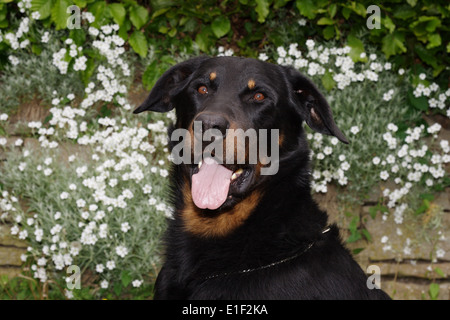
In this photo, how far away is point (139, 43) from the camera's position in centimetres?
518

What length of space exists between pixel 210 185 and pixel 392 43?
2.74 meters

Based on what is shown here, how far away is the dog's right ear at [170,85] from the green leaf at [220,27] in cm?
161

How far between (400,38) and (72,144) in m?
3.22

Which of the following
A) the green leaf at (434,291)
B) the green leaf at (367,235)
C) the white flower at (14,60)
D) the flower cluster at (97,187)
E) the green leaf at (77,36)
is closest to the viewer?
the flower cluster at (97,187)

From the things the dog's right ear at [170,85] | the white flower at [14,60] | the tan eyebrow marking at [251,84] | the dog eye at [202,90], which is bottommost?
the tan eyebrow marking at [251,84]

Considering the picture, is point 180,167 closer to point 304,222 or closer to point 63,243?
point 304,222

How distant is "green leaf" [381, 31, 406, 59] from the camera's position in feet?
16.3

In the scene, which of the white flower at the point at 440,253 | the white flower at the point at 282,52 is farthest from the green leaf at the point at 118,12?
the white flower at the point at 440,253

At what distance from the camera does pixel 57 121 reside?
205 inches

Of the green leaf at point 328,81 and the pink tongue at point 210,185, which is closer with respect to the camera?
the pink tongue at point 210,185

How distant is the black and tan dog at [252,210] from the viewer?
2.90m

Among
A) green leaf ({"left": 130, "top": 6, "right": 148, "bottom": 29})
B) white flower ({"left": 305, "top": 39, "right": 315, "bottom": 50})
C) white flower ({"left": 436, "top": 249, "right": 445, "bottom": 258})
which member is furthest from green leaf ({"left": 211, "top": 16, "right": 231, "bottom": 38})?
white flower ({"left": 436, "top": 249, "right": 445, "bottom": 258})

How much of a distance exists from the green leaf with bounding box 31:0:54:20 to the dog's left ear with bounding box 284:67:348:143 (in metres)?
2.60

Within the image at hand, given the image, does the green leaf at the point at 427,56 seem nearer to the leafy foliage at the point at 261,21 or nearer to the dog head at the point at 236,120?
the leafy foliage at the point at 261,21
